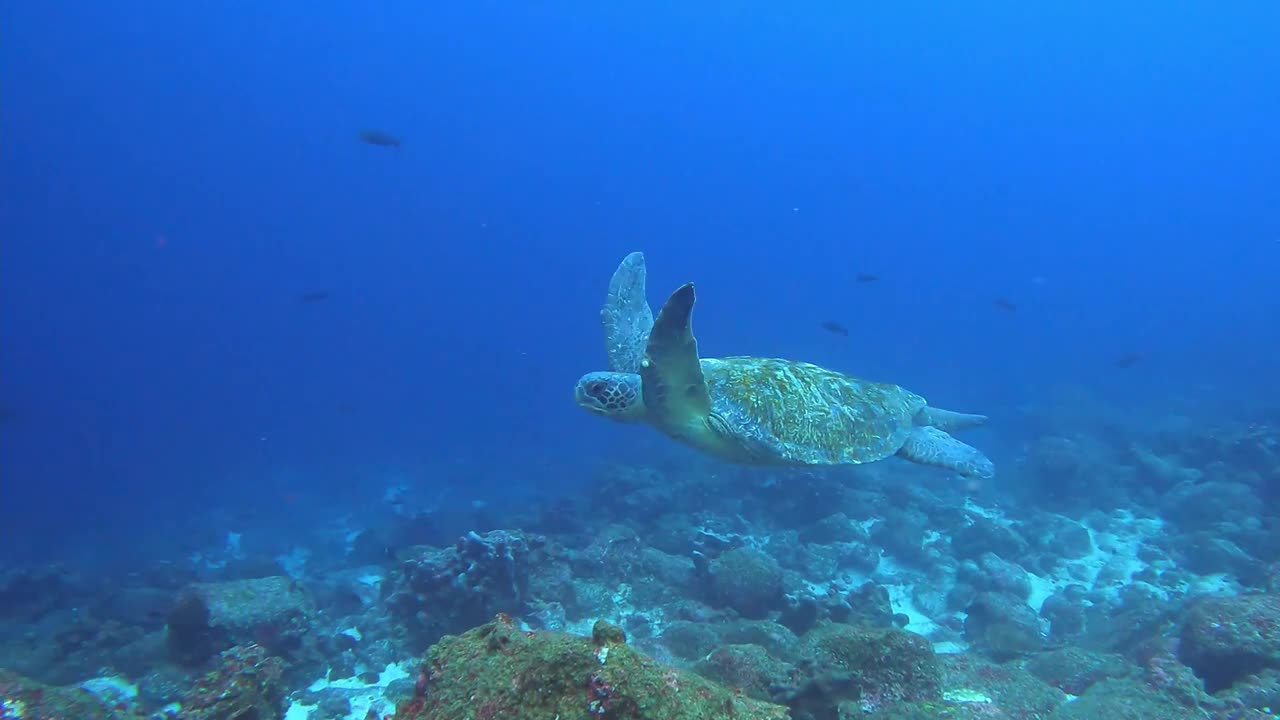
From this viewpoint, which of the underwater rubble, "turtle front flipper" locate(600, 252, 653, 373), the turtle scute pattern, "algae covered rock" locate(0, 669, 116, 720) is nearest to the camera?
the underwater rubble

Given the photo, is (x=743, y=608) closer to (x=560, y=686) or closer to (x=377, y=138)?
(x=560, y=686)

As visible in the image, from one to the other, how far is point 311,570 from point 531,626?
8318 mm

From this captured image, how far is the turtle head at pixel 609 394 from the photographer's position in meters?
6.09

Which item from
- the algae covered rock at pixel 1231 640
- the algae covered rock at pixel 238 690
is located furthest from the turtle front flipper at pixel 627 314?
the algae covered rock at pixel 1231 640

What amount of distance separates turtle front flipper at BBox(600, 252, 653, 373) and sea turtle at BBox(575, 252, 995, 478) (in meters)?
1.22

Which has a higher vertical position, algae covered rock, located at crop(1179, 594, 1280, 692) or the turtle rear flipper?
the turtle rear flipper

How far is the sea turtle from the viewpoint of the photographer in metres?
5.65

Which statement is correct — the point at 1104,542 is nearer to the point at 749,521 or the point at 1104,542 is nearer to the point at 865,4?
the point at 749,521

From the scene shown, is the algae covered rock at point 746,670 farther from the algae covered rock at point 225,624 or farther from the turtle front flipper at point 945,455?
the algae covered rock at point 225,624

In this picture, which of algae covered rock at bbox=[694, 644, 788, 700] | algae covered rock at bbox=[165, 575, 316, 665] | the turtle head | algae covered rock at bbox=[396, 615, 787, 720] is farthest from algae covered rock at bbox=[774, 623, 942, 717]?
algae covered rock at bbox=[165, 575, 316, 665]

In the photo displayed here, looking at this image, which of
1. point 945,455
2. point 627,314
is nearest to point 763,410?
point 945,455

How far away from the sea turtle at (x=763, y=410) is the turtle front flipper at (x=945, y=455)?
13mm

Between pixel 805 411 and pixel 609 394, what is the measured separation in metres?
2.07

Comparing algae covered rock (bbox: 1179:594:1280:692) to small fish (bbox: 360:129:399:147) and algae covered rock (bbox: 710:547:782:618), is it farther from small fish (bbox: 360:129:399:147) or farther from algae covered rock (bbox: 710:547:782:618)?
small fish (bbox: 360:129:399:147)
